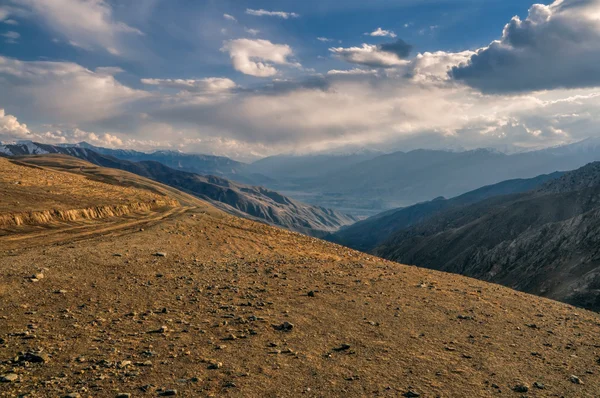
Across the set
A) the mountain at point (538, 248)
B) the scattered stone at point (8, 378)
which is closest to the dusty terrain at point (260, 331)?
the scattered stone at point (8, 378)

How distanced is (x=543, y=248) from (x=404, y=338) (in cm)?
7785

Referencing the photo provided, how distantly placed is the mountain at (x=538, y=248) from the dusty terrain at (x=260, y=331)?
2770 centimetres

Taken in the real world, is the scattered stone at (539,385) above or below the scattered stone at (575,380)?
below

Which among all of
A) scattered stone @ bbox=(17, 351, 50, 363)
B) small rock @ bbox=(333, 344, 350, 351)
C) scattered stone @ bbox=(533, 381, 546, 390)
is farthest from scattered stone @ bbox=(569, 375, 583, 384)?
scattered stone @ bbox=(17, 351, 50, 363)

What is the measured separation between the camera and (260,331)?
15469 millimetres

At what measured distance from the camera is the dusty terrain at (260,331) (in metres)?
11.6

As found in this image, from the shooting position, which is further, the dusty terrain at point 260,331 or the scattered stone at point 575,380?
the scattered stone at point 575,380

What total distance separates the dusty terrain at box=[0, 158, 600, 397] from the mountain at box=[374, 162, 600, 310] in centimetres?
2770

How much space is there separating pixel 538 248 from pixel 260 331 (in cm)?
8434

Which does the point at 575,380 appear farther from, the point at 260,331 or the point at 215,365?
the point at 215,365

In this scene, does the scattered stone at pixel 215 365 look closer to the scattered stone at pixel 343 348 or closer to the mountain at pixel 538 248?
the scattered stone at pixel 343 348

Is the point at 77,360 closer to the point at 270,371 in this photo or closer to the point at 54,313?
the point at 54,313

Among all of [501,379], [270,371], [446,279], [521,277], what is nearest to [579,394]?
[501,379]

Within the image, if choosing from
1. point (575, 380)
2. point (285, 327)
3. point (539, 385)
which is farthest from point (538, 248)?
point (285, 327)
